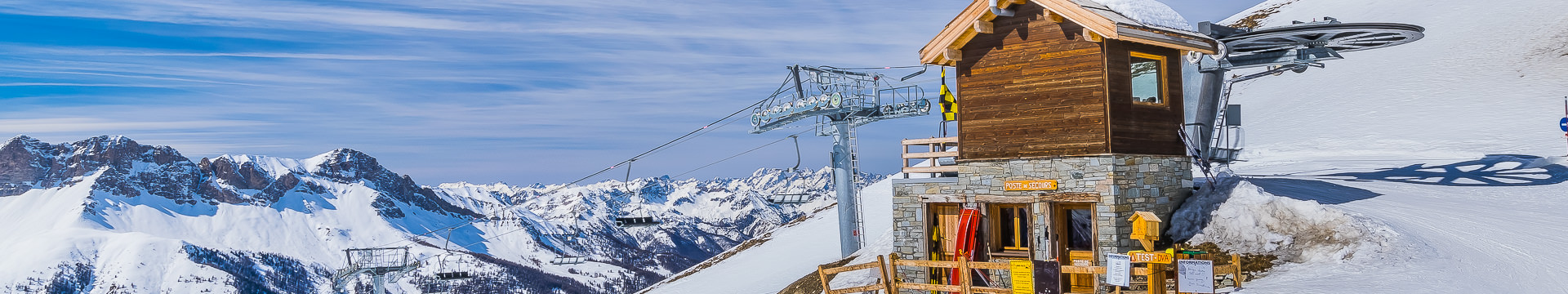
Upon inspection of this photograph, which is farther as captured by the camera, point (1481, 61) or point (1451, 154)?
A: point (1481, 61)

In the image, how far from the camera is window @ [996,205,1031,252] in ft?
69.7

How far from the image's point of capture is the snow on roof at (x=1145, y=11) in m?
20.3

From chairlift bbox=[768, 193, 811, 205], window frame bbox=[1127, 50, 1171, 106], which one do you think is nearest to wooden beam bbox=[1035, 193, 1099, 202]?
window frame bbox=[1127, 50, 1171, 106]

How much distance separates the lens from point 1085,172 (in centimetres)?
1995

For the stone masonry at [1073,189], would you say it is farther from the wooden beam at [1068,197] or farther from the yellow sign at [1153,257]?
the yellow sign at [1153,257]

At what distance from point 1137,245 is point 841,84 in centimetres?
1394

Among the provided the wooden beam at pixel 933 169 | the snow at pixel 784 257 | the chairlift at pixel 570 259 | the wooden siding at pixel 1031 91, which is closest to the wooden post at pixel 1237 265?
the wooden siding at pixel 1031 91

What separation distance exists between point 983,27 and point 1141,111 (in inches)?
133

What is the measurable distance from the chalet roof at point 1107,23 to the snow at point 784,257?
10611 mm

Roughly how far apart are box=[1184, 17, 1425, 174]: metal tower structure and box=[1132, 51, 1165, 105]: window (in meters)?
0.64

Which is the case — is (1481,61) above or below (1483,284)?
above

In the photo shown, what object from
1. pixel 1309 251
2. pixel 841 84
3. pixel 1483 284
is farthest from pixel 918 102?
pixel 1483 284

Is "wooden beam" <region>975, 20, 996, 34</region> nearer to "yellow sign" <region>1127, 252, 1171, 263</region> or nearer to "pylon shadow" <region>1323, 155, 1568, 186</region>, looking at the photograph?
"yellow sign" <region>1127, 252, 1171, 263</region>

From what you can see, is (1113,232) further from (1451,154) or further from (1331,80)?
(1331,80)
